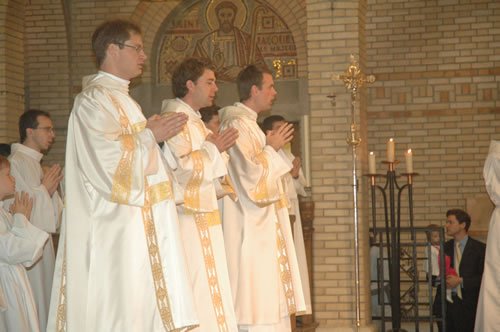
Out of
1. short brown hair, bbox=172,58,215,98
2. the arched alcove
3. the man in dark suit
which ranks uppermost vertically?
the arched alcove

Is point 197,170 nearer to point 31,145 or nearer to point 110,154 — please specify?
point 110,154

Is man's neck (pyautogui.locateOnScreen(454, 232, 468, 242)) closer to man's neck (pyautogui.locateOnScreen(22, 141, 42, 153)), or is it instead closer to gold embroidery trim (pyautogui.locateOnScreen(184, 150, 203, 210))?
man's neck (pyautogui.locateOnScreen(22, 141, 42, 153))

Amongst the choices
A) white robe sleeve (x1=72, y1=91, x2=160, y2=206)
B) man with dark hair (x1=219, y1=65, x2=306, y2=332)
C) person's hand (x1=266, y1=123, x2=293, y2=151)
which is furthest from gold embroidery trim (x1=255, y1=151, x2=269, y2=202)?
white robe sleeve (x1=72, y1=91, x2=160, y2=206)

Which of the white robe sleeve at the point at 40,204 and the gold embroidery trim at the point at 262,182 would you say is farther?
the white robe sleeve at the point at 40,204

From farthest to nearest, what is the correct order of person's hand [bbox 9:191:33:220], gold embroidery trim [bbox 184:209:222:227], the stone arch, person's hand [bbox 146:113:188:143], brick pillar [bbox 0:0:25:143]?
the stone arch, brick pillar [bbox 0:0:25:143], person's hand [bbox 9:191:33:220], gold embroidery trim [bbox 184:209:222:227], person's hand [bbox 146:113:188:143]

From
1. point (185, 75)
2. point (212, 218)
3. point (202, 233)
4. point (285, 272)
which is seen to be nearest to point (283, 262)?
point (285, 272)

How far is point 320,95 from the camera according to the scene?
11359 millimetres

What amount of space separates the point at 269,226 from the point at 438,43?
7.53 meters

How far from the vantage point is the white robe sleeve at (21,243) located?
7.35m

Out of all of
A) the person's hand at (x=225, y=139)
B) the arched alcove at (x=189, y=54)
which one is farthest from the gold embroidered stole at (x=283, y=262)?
the arched alcove at (x=189, y=54)

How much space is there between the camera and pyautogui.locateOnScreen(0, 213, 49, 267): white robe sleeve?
735 cm

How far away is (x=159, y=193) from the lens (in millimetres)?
5871

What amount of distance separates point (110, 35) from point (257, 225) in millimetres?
2705

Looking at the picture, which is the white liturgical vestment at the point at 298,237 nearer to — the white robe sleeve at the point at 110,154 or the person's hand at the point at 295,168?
the person's hand at the point at 295,168
